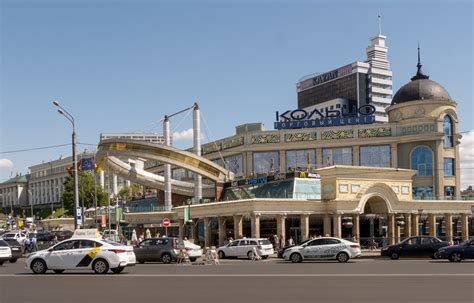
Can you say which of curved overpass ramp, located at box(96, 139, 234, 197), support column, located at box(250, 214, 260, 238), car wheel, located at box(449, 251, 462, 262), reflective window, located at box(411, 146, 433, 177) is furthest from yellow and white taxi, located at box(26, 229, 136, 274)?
reflective window, located at box(411, 146, 433, 177)

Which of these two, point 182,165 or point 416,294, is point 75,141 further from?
point 416,294

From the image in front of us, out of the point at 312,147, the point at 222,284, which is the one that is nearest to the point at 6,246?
the point at 222,284

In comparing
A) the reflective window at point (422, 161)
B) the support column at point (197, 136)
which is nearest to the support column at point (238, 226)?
the support column at point (197, 136)

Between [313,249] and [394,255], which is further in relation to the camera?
[394,255]

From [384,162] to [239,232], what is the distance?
38585 millimetres

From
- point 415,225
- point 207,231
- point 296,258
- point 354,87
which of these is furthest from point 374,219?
point 354,87

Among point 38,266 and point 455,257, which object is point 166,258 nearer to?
point 38,266

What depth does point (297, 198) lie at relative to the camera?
2130 inches

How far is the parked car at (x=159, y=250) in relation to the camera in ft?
114

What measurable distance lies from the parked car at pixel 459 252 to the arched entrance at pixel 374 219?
55.3 ft

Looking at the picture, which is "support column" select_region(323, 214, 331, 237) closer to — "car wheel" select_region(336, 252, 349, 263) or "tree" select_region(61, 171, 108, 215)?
"car wheel" select_region(336, 252, 349, 263)

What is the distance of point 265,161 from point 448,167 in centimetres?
2605

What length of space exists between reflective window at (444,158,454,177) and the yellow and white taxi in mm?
62698

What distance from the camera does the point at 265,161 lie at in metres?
91.4
